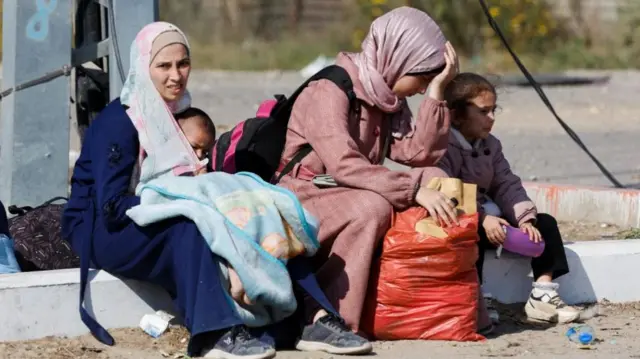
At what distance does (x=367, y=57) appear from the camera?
18.8ft

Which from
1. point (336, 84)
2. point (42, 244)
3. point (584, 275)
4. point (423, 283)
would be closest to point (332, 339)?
point (423, 283)

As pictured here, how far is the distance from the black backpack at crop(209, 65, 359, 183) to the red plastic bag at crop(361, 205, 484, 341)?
59cm

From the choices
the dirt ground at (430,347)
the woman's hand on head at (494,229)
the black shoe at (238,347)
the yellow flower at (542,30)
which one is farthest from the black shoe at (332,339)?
the yellow flower at (542,30)

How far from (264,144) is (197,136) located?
0.44m

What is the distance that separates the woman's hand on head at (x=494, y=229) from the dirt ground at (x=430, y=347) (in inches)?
15.4

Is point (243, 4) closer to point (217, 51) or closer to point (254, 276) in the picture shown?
point (217, 51)

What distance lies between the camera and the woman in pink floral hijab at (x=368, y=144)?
18.0ft

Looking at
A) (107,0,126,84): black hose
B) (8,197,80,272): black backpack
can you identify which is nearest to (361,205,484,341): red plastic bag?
(8,197,80,272): black backpack

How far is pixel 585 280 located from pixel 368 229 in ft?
4.60

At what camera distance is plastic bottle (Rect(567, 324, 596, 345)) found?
5625 millimetres

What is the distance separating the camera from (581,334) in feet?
18.5

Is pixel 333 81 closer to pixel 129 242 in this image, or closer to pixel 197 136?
pixel 197 136

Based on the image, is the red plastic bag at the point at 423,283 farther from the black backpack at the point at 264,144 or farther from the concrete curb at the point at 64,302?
the concrete curb at the point at 64,302

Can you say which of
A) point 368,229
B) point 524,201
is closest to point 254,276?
point 368,229
